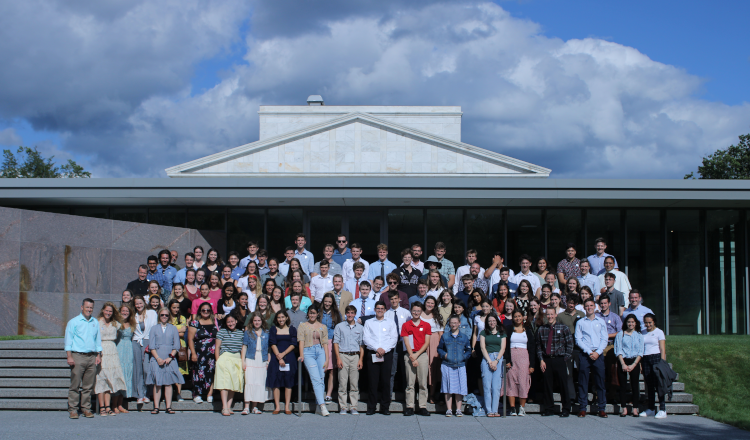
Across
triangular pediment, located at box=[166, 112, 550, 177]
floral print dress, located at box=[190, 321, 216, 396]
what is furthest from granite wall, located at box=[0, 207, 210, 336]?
triangular pediment, located at box=[166, 112, 550, 177]

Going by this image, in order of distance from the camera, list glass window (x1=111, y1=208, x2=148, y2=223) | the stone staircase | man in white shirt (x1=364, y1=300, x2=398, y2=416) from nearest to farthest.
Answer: man in white shirt (x1=364, y1=300, x2=398, y2=416) → the stone staircase → glass window (x1=111, y1=208, x2=148, y2=223)

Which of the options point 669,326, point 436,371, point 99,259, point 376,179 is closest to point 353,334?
point 436,371

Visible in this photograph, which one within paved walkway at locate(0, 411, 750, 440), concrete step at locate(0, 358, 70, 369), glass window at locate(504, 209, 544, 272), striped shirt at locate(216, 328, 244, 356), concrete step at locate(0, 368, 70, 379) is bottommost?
paved walkway at locate(0, 411, 750, 440)

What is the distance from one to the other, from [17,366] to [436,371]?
7175mm

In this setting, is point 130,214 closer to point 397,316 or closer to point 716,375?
point 397,316

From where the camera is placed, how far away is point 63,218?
12.9 m

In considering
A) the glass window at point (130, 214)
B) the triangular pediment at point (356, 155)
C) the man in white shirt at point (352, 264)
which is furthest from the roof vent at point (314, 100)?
the man in white shirt at point (352, 264)

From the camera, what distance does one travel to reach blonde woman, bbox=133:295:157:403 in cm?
941

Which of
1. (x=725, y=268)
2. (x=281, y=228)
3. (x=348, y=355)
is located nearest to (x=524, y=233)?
(x=725, y=268)

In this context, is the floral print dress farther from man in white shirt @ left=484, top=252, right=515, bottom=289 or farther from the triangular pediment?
the triangular pediment

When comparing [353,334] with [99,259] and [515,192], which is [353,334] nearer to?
[515,192]

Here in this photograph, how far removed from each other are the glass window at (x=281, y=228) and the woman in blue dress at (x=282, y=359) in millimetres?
6146

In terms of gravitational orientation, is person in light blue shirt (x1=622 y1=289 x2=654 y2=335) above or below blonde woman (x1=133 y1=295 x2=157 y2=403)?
above

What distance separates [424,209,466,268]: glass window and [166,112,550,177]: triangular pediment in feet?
50.7
